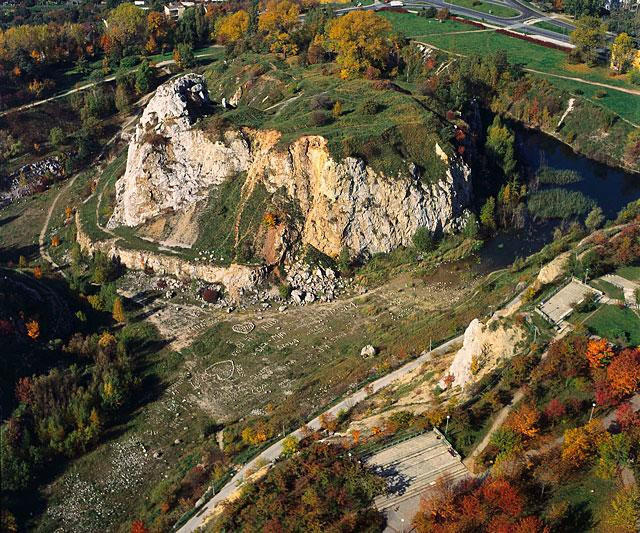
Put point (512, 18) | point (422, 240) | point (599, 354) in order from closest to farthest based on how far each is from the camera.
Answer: point (599, 354) < point (422, 240) < point (512, 18)

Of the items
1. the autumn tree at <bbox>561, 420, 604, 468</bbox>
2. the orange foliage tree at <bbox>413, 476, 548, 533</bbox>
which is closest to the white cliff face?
the orange foliage tree at <bbox>413, 476, 548, 533</bbox>

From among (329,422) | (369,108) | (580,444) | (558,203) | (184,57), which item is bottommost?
(329,422)

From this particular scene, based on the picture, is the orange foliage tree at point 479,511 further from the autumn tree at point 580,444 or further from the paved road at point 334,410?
the paved road at point 334,410

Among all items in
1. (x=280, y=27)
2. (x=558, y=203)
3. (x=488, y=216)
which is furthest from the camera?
(x=280, y=27)

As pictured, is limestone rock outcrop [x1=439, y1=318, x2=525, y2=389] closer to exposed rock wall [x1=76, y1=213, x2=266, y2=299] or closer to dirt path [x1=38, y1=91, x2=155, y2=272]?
exposed rock wall [x1=76, y1=213, x2=266, y2=299]

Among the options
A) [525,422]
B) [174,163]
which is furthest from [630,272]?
[174,163]

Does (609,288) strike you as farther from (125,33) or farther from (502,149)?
(125,33)

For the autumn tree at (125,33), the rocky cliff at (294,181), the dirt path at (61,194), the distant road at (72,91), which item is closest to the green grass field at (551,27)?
the rocky cliff at (294,181)
